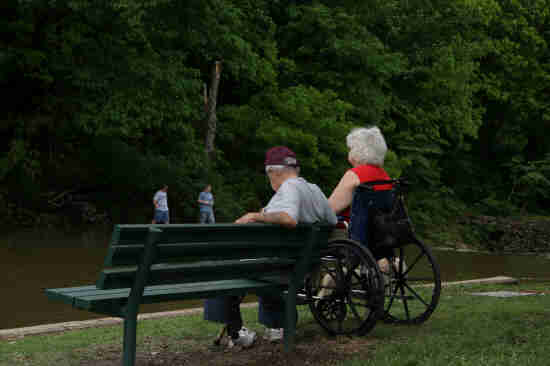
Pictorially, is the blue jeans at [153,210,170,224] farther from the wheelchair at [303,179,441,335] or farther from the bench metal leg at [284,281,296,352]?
the bench metal leg at [284,281,296,352]

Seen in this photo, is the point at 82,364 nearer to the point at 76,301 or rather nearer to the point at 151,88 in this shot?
the point at 76,301

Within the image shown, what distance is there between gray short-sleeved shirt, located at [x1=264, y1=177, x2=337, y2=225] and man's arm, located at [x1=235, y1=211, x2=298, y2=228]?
66mm

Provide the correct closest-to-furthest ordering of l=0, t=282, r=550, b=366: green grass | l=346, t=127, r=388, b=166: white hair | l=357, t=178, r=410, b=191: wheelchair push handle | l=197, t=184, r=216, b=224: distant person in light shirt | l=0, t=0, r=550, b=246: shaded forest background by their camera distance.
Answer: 1. l=0, t=282, r=550, b=366: green grass
2. l=357, t=178, r=410, b=191: wheelchair push handle
3. l=346, t=127, r=388, b=166: white hair
4. l=0, t=0, r=550, b=246: shaded forest background
5. l=197, t=184, r=216, b=224: distant person in light shirt

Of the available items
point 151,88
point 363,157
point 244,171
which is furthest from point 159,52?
point 363,157

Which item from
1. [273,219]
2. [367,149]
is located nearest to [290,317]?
[273,219]

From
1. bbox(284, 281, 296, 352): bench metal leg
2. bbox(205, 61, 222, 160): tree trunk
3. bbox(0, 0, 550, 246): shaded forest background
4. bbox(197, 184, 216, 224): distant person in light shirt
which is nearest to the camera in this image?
bbox(284, 281, 296, 352): bench metal leg

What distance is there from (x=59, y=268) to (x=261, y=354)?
9870 mm

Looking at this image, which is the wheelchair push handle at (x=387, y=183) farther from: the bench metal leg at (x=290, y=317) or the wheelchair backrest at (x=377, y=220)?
the bench metal leg at (x=290, y=317)

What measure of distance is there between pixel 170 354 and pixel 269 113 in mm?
24405

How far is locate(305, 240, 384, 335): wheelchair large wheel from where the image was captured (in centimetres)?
500

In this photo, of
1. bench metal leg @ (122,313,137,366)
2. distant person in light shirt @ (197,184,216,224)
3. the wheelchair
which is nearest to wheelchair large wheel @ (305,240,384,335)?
the wheelchair

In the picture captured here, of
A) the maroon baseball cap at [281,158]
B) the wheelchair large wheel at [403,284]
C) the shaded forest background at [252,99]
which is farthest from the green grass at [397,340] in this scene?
the shaded forest background at [252,99]

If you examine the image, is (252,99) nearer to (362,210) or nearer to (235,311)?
(362,210)

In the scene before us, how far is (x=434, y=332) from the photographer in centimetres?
542
